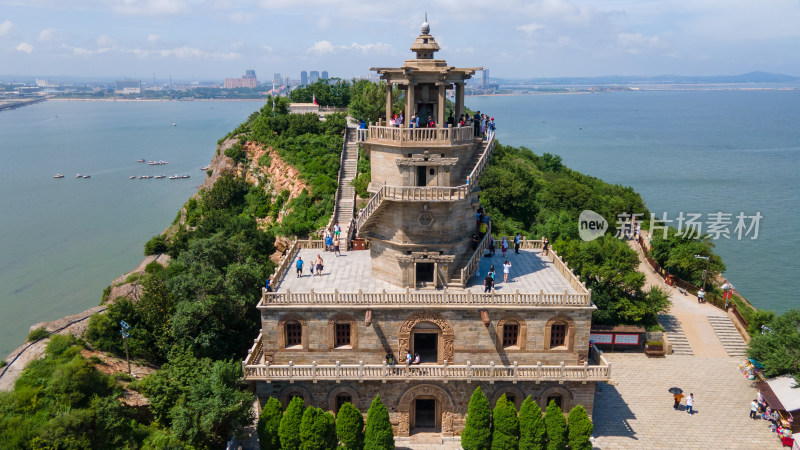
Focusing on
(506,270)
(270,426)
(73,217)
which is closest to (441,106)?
(506,270)

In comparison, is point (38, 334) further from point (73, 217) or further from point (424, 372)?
Result: point (73, 217)

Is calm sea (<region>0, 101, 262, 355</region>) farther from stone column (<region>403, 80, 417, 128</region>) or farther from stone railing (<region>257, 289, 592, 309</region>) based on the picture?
stone column (<region>403, 80, 417, 128</region>)

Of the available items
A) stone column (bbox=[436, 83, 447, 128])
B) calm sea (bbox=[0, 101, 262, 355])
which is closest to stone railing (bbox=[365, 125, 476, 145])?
stone column (bbox=[436, 83, 447, 128])

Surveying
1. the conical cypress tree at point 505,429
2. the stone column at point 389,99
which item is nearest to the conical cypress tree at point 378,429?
the conical cypress tree at point 505,429

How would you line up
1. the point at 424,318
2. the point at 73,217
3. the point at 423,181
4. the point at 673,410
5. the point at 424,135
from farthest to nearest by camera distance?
the point at 73,217
the point at 673,410
the point at 423,181
the point at 424,135
the point at 424,318

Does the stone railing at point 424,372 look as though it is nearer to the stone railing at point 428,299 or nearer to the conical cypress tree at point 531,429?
the conical cypress tree at point 531,429

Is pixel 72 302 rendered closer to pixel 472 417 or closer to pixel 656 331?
pixel 472 417

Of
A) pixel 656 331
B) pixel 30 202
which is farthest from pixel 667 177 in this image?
pixel 30 202
